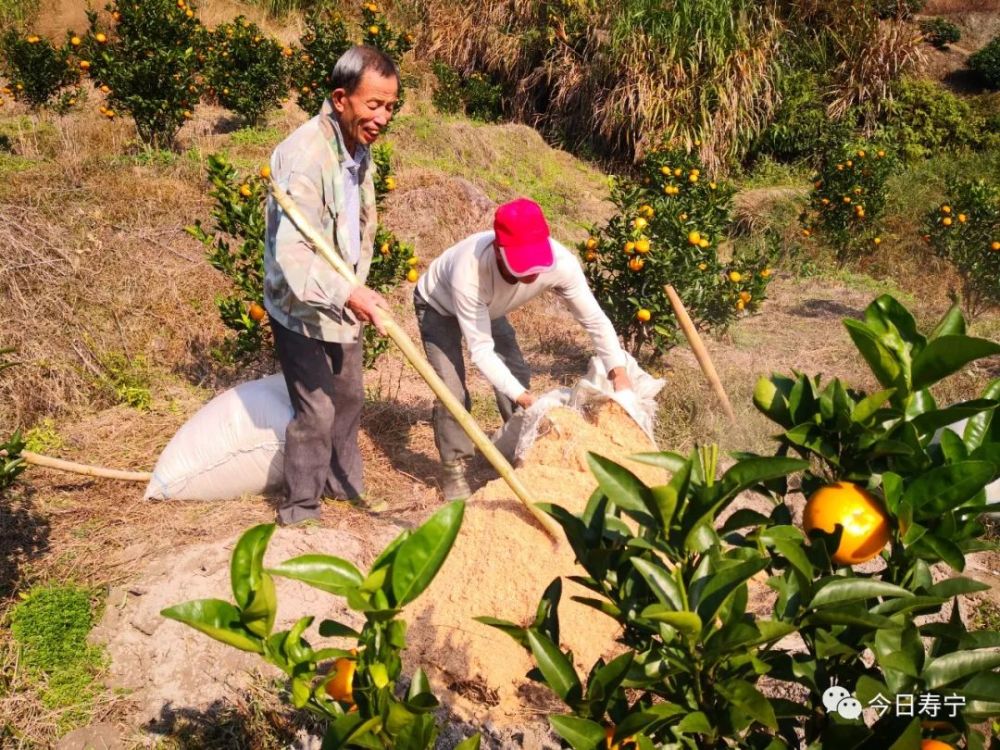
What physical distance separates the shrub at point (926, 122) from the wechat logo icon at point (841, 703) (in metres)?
11.9

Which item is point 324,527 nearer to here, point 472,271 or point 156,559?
point 156,559

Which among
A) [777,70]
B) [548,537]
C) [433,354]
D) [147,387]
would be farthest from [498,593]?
[777,70]

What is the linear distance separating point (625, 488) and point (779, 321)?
576cm

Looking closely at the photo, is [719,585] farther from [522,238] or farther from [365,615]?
[522,238]

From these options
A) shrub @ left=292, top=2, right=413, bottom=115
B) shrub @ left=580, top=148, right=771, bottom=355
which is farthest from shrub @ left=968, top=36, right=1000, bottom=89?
shrub @ left=580, top=148, right=771, bottom=355

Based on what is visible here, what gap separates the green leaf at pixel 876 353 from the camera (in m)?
1.09

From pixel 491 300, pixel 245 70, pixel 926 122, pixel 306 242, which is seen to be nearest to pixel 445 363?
pixel 491 300

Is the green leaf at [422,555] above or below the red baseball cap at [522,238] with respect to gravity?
above

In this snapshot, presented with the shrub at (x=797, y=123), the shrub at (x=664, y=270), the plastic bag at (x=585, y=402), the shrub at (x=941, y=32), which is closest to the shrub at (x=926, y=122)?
the shrub at (x=797, y=123)

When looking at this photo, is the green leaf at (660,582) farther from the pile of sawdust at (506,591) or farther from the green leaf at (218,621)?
the pile of sawdust at (506,591)

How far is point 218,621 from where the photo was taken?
1.00 metres

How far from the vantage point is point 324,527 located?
3109mm

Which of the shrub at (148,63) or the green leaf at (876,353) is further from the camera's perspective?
the shrub at (148,63)

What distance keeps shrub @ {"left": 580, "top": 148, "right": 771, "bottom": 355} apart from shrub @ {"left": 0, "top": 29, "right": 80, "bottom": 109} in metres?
7.16
